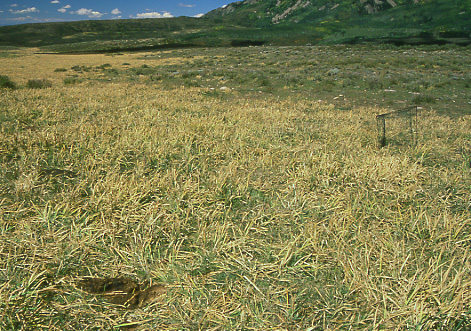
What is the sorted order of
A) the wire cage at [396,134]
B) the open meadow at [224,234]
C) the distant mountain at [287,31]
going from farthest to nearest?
1. the distant mountain at [287,31]
2. the wire cage at [396,134]
3. the open meadow at [224,234]

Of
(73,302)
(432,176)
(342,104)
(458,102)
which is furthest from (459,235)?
(458,102)

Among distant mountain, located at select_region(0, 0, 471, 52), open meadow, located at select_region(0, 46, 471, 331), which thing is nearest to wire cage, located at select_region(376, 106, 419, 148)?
open meadow, located at select_region(0, 46, 471, 331)

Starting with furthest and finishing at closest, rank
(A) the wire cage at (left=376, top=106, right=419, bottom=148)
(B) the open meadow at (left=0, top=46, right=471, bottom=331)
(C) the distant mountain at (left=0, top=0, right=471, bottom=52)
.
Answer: (C) the distant mountain at (left=0, top=0, right=471, bottom=52), (A) the wire cage at (left=376, top=106, right=419, bottom=148), (B) the open meadow at (left=0, top=46, right=471, bottom=331)

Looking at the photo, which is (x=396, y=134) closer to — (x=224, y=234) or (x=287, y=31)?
(x=224, y=234)

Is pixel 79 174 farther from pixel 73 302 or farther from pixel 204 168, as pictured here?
pixel 73 302

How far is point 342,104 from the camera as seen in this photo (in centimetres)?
1188

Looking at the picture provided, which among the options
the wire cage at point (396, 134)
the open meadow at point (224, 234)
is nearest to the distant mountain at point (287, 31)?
the wire cage at point (396, 134)

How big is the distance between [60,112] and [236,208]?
5.21 m

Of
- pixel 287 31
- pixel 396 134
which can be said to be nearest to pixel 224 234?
pixel 396 134

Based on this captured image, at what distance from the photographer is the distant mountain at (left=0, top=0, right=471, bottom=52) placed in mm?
67188

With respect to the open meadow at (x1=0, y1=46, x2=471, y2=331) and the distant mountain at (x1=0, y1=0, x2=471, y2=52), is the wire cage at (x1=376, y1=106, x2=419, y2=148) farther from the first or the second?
the distant mountain at (x1=0, y1=0, x2=471, y2=52)

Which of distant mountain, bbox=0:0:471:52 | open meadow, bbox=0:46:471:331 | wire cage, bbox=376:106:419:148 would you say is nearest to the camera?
open meadow, bbox=0:46:471:331

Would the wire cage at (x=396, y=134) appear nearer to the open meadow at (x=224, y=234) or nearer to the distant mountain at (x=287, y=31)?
the open meadow at (x=224, y=234)

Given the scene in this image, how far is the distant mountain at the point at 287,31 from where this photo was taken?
6719 centimetres
